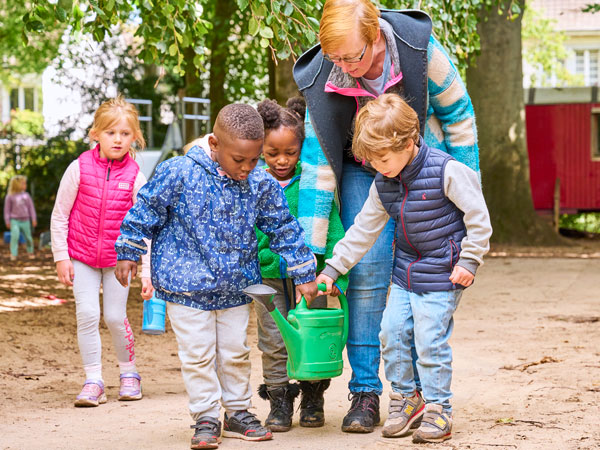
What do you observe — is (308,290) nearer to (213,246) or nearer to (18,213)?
(213,246)

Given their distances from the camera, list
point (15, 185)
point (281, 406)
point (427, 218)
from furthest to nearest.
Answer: point (15, 185) < point (281, 406) < point (427, 218)

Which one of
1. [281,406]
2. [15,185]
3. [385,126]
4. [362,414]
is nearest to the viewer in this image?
[385,126]

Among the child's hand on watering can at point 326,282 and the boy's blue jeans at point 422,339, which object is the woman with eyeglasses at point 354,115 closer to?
the boy's blue jeans at point 422,339

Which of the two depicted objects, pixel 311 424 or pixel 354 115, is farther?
pixel 311 424

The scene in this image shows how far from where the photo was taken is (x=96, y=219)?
15.6 ft

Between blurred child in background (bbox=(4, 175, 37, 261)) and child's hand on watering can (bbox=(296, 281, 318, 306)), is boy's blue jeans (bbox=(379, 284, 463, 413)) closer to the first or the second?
child's hand on watering can (bbox=(296, 281, 318, 306))

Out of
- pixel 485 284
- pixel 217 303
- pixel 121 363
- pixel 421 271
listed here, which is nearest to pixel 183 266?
pixel 217 303

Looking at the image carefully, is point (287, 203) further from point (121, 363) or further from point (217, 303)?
→ point (121, 363)

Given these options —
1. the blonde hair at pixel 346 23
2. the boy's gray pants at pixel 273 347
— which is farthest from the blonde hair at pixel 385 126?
the boy's gray pants at pixel 273 347

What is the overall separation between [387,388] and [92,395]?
5.02 feet

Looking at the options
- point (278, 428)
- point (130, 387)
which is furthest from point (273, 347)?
point (130, 387)

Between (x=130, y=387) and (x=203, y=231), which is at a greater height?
(x=203, y=231)

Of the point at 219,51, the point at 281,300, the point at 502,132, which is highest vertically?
the point at 219,51

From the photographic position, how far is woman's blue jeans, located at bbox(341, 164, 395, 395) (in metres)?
3.91
